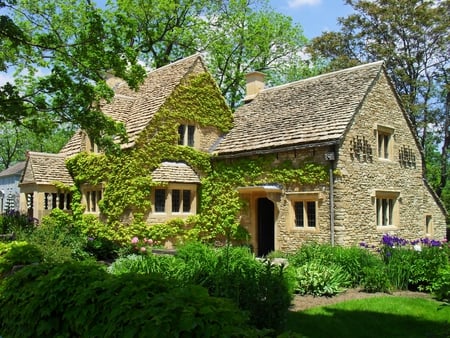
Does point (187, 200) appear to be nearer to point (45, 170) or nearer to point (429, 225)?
point (45, 170)

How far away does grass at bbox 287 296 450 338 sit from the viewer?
26.8ft

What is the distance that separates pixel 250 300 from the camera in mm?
7059

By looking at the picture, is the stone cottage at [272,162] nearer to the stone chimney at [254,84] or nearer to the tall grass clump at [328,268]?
the stone chimney at [254,84]

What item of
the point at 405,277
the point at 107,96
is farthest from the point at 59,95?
the point at 405,277

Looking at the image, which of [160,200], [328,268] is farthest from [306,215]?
[160,200]

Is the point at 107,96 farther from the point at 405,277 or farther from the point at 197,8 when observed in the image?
the point at 197,8

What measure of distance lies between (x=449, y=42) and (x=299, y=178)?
2186 cm

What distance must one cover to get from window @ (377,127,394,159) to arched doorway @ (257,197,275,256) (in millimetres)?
5235

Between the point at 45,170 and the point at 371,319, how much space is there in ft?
60.4

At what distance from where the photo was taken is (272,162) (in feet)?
61.2

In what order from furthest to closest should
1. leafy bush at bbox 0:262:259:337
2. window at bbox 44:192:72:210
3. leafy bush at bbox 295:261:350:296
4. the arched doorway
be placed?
1. window at bbox 44:192:72:210
2. the arched doorway
3. leafy bush at bbox 295:261:350:296
4. leafy bush at bbox 0:262:259:337

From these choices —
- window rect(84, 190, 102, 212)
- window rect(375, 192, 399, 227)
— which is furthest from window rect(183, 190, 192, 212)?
window rect(375, 192, 399, 227)

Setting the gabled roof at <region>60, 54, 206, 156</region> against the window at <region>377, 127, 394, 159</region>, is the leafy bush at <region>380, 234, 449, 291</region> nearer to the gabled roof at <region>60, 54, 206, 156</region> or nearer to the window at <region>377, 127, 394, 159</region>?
the window at <region>377, 127, 394, 159</region>

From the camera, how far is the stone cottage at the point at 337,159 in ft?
55.0
